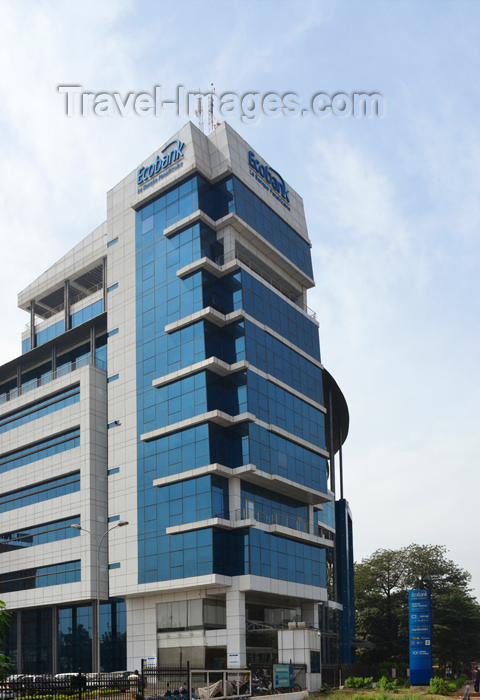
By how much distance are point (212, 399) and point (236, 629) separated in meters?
18.6

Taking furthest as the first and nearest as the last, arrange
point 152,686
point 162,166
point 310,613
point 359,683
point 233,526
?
point 162,166
point 310,613
point 359,683
point 233,526
point 152,686

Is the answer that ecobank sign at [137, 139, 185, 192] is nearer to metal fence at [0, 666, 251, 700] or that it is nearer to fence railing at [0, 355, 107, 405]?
fence railing at [0, 355, 107, 405]

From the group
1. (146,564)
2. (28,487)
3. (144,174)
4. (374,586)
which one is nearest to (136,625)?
(146,564)

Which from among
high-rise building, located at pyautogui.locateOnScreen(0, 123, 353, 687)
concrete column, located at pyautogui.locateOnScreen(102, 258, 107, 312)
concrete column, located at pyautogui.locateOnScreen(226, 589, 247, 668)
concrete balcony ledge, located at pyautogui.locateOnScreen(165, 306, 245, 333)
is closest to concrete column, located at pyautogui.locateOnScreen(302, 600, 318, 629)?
high-rise building, located at pyautogui.locateOnScreen(0, 123, 353, 687)

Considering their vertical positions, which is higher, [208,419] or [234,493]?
[208,419]

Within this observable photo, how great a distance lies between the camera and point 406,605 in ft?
355

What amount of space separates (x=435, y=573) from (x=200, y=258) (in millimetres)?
70297

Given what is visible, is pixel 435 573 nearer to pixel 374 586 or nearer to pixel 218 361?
pixel 374 586

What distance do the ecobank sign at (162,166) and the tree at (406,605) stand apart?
67.6 meters

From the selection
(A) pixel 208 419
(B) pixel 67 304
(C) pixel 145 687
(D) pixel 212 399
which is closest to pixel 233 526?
(A) pixel 208 419

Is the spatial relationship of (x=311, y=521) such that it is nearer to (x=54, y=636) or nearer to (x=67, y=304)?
(x=54, y=636)

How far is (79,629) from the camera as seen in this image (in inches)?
2682

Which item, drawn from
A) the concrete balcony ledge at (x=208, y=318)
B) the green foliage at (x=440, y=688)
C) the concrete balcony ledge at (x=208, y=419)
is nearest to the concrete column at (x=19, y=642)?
the concrete balcony ledge at (x=208, y=419)

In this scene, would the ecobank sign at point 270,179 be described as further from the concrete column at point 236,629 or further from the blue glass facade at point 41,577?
the blue glass facade at point 41,577
